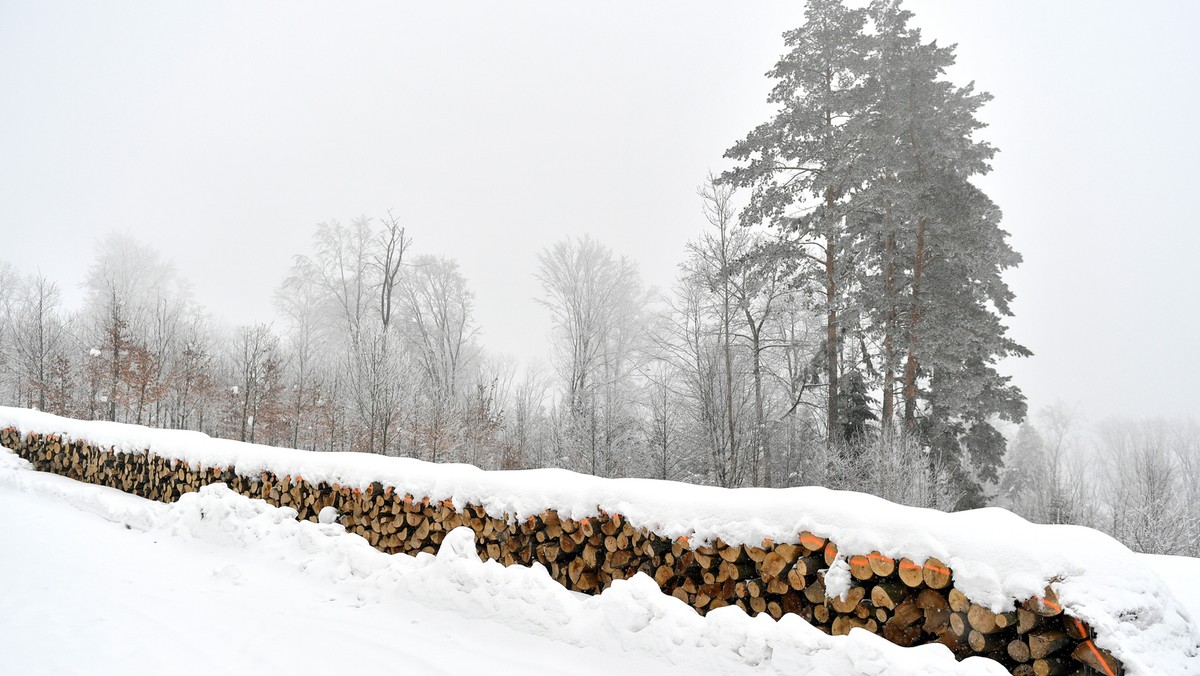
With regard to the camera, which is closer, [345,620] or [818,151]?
[345,620]

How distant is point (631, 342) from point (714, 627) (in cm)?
2511

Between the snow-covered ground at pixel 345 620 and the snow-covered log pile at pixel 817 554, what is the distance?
279mm

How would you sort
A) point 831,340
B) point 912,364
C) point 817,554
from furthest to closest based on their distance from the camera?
point 831,340
point 912,364
point 817,554

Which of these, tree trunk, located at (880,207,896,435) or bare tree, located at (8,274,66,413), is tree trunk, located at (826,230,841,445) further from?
bare tree, located at (8,274,66,413)

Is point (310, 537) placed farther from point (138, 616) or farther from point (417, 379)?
point (417, 379)

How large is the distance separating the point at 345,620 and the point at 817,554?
3272 millimetres

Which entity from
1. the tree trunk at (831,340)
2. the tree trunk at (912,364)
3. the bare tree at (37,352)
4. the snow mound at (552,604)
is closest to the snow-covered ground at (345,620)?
the snow mound at (552,604)

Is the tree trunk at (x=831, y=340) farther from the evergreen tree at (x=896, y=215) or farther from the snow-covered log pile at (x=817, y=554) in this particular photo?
the snow-covered log pile at (x=817, y=554)

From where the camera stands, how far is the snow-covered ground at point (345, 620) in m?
2.98

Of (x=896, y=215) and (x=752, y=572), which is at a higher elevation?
(x=896, y=215)

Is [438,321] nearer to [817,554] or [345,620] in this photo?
[345,620]

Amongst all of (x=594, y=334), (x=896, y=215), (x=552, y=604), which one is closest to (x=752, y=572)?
(x=552, y=604)

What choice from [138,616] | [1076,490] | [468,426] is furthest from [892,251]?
[138,616]

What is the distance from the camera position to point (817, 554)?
10.4ft
